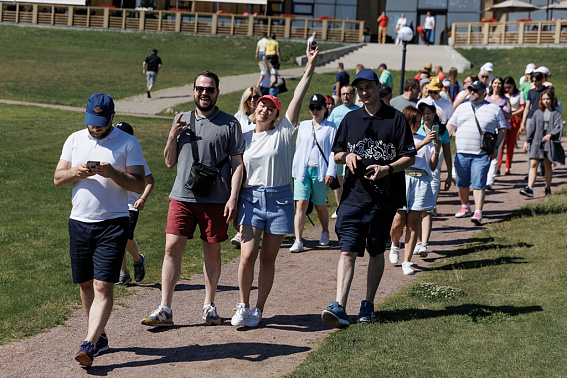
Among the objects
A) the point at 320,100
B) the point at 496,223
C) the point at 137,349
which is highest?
the point at 320,100

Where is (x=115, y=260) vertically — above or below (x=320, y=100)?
below

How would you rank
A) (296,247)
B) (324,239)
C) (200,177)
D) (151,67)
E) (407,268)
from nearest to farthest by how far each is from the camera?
(200,177), (407,268), (296,247), (324,239), (151,67)

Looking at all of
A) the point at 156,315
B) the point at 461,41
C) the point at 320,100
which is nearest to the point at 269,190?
the point at 156,315

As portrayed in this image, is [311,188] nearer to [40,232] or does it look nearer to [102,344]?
[40,232]

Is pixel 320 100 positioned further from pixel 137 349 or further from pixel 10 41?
pixel 10 41

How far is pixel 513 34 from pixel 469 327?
36.2 m

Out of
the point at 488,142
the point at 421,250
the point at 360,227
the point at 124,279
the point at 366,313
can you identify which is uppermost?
the point at 488,142

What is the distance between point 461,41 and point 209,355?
39096mm

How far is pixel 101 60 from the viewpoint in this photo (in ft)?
119

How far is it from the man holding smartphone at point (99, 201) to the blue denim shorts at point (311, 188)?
174 inches

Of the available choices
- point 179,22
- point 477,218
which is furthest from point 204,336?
point 179,22

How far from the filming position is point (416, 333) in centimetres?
595

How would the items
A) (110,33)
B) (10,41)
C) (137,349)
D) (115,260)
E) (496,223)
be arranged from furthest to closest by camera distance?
(110,33) → (10,41) → (496,223) → (137,349) → (115,260)

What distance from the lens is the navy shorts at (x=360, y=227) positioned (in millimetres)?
6250
